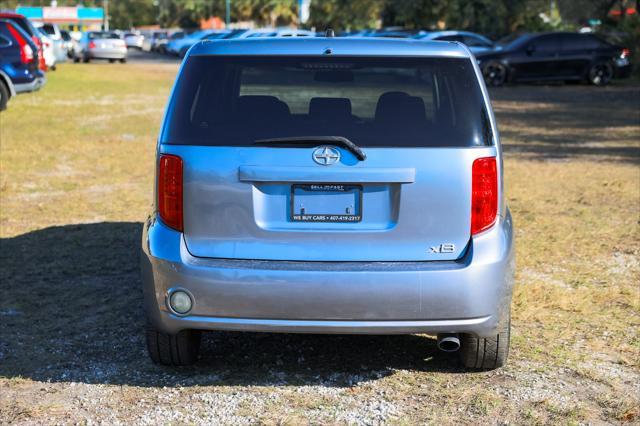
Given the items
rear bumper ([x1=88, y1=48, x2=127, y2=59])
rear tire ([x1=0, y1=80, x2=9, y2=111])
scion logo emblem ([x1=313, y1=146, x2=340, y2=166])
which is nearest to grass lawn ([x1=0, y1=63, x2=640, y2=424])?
scion logo emblem ([x1=313, y1=146, x2=340, y2=166])

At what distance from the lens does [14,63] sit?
74.3 ft

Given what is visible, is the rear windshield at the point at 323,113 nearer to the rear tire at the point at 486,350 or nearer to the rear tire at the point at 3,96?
the rear tire at the point at 486,350

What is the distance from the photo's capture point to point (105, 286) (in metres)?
7.38

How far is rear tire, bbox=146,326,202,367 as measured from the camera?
5.29 meters

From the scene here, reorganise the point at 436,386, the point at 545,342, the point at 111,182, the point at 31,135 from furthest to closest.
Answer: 1. the point at 31,135
2. the point at 111,182
3. the point at 545,342
4. the point at 436,386

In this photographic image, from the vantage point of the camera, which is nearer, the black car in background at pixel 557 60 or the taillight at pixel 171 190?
the taillight at pixel 171 190

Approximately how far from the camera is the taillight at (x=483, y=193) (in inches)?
192

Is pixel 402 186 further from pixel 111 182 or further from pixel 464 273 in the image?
pixel 111 182

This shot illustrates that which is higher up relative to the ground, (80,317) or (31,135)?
(80,317)

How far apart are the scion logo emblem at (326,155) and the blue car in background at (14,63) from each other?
18.7 m

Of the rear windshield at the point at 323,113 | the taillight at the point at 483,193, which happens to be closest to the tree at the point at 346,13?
the rear windshield at the point at 323,113

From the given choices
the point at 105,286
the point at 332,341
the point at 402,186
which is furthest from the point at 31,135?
the point at 402,186

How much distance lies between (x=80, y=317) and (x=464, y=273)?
2.83m

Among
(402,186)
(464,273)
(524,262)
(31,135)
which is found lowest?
(31,135)
